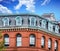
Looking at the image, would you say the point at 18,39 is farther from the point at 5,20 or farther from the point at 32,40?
the point at 5,20

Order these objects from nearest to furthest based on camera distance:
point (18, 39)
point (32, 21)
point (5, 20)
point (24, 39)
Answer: point (24, 39) → point (32, 21) → point (18, 39) → point (5, 20)

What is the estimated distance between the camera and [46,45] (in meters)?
33.9

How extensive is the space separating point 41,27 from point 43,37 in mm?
997

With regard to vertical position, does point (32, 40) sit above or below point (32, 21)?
below

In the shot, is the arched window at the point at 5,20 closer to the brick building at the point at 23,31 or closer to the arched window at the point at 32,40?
the brick building at the point at 23,31

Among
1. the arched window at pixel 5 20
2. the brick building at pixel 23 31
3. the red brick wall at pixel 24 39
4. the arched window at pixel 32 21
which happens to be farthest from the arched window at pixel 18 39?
the arched window at pixel 32 21

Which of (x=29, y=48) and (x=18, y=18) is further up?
(x=18, y=18)

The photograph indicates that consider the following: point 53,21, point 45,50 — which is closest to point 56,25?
point 53,21

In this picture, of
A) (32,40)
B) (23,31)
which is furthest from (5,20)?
(32,40)

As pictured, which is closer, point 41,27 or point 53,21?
point 41,27

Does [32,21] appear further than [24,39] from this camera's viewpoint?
Yes

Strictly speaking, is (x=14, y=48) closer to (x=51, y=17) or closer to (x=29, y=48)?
(x=29, y=48)

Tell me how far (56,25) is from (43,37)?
229 centimetres

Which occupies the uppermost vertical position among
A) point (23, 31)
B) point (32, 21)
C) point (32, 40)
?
point (32, 21)
